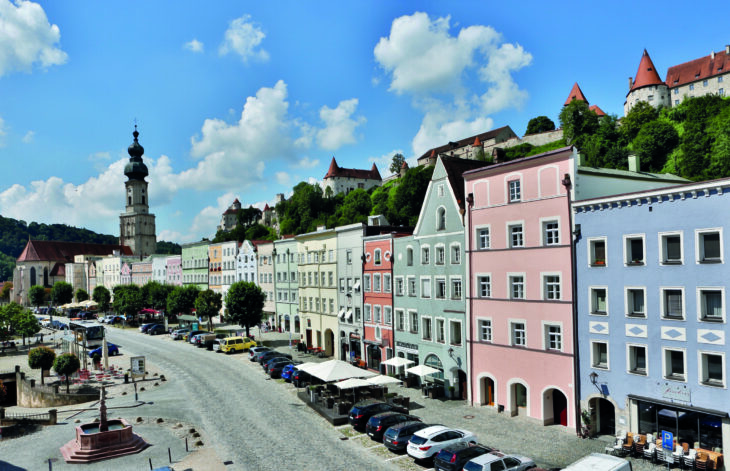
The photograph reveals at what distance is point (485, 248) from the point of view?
36.5 m

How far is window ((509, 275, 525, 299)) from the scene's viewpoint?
3391cm

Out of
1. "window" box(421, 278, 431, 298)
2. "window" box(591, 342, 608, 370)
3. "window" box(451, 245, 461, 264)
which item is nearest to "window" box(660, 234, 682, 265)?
"window" box(591, 342, 608, 370)

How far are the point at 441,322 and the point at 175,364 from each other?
98.0ft

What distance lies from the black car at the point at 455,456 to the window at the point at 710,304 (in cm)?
1198

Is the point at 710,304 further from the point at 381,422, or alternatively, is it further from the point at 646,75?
the point at 646,75

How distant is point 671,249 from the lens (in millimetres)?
26203

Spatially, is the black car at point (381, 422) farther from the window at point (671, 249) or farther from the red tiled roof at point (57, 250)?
the red tiled roof at point (57, 250)

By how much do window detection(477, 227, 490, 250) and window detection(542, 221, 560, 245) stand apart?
4.78 m

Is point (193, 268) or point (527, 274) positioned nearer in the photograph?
point (527, 274)

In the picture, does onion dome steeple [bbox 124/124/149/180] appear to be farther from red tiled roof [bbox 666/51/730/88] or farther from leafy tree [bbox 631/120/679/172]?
red tiled roof [bbox 666/51/730/88]

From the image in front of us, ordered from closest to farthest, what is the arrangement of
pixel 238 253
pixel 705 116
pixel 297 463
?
pixel 297 463 < pixel 238 253 < pixel 705 116

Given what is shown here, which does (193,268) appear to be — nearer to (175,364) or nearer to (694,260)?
(175,364)

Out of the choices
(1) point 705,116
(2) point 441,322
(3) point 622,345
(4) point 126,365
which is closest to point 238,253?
(4) point 126,365

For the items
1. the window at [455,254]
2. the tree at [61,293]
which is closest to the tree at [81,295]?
the tree at [61,293]
